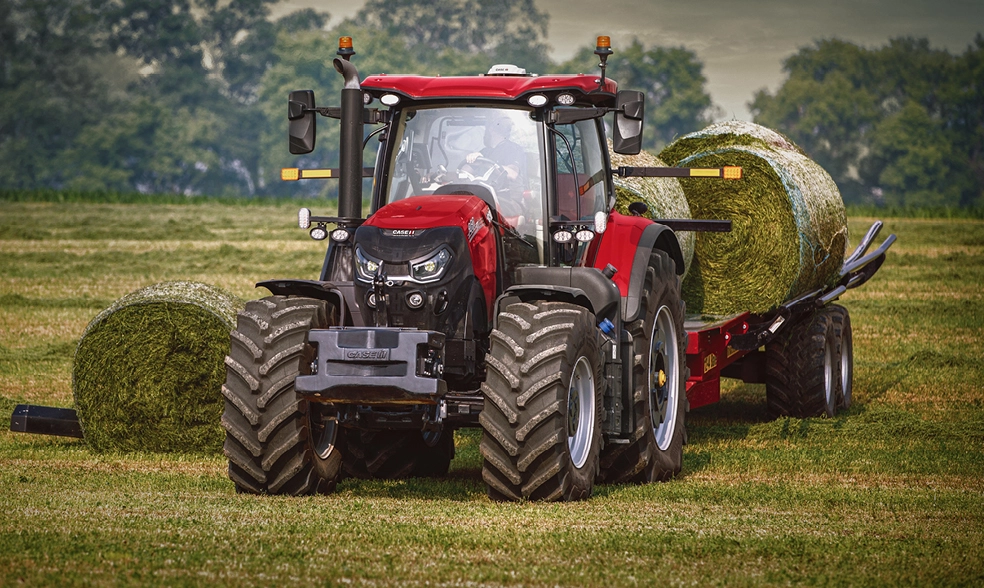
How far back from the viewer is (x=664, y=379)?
421 inches

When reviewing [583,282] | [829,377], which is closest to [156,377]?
[583,282]

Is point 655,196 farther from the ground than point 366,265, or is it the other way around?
point 655,196

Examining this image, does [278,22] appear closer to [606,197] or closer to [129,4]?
[129,4]

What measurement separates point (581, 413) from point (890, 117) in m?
85.4

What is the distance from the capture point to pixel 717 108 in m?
98.4

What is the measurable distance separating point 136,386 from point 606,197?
415cm

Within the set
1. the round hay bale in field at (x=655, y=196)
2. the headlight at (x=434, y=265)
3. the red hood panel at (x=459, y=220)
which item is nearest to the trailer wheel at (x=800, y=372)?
the round hay bale in field at (x=655, y=196)

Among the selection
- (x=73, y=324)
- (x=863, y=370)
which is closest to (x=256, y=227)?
(x=73, y=324)

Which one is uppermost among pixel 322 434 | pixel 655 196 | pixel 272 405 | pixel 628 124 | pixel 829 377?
pixel 628 124

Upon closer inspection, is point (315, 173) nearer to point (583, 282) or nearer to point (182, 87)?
point (583, 282)

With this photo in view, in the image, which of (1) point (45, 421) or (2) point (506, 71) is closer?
(2) point (506, 71)

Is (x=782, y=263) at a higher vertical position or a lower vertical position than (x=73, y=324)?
higher

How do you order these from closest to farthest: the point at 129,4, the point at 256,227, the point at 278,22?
the point at 256,227 → the point at 129,4 → the point at 278,22

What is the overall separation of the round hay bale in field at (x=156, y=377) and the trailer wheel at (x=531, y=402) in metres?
3.84
